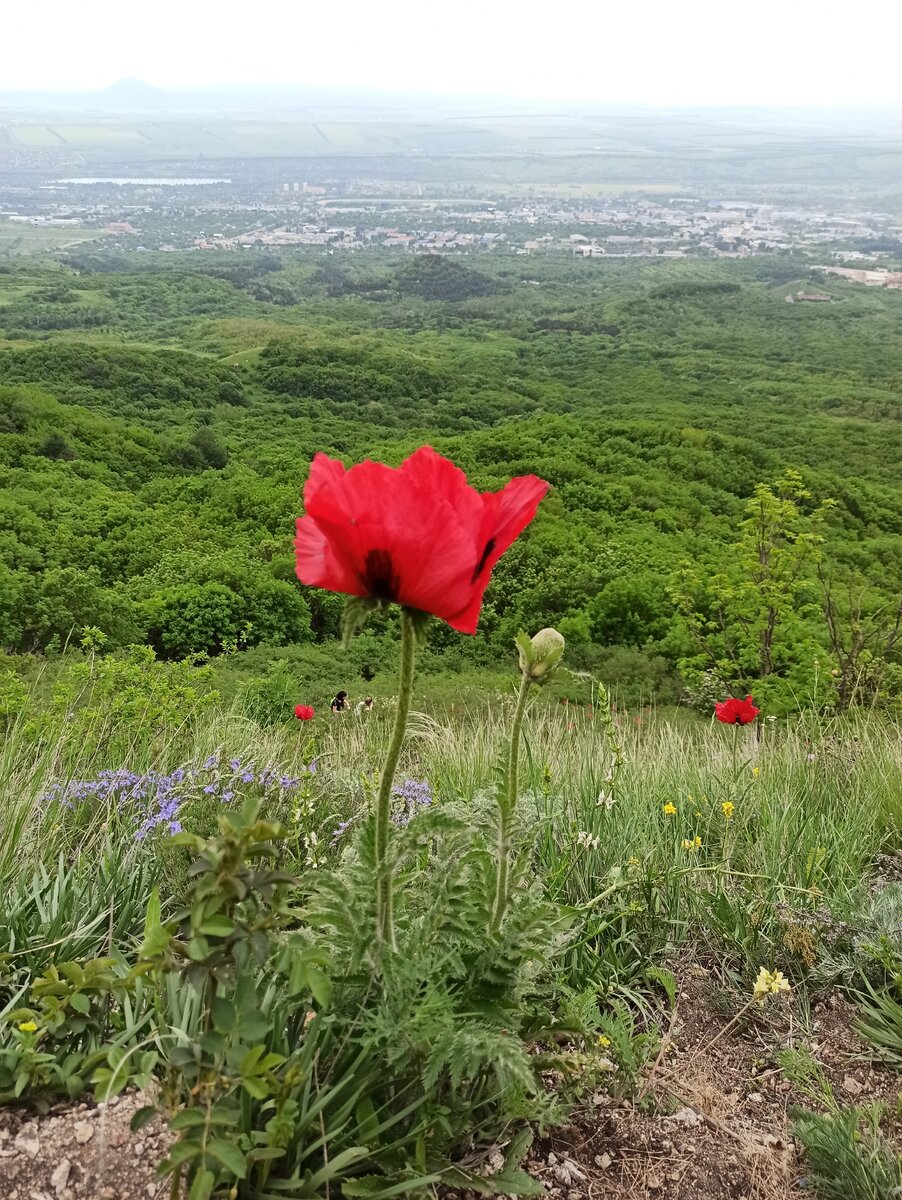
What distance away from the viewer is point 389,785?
3.64ft

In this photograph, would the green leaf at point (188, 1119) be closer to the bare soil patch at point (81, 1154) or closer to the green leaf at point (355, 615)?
the bare soil patch at point (81, 1154)

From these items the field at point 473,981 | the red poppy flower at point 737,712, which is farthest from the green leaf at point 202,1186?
the red poppy flower at point 737,712

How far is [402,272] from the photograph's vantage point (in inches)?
3516

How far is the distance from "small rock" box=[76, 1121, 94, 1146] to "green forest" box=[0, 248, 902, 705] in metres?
2.39

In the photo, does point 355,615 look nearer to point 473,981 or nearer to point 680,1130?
A: point 473,981

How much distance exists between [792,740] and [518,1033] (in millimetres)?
2409

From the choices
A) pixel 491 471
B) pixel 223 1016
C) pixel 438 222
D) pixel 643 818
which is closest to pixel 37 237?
pixel 438 222

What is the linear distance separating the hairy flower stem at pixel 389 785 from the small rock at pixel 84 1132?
1.65 ft

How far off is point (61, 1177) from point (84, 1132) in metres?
0.07

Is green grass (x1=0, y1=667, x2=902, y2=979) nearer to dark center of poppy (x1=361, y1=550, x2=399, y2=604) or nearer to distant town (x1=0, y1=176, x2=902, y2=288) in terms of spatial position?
dark center of poppy (x1=361, y1=550, x2=399, y2=604)

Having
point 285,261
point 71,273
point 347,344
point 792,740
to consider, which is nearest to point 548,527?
point 792,740

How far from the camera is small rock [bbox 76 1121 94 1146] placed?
1236 millimetres

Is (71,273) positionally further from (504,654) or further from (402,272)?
(504,654)

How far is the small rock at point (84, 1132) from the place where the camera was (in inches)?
48.7
